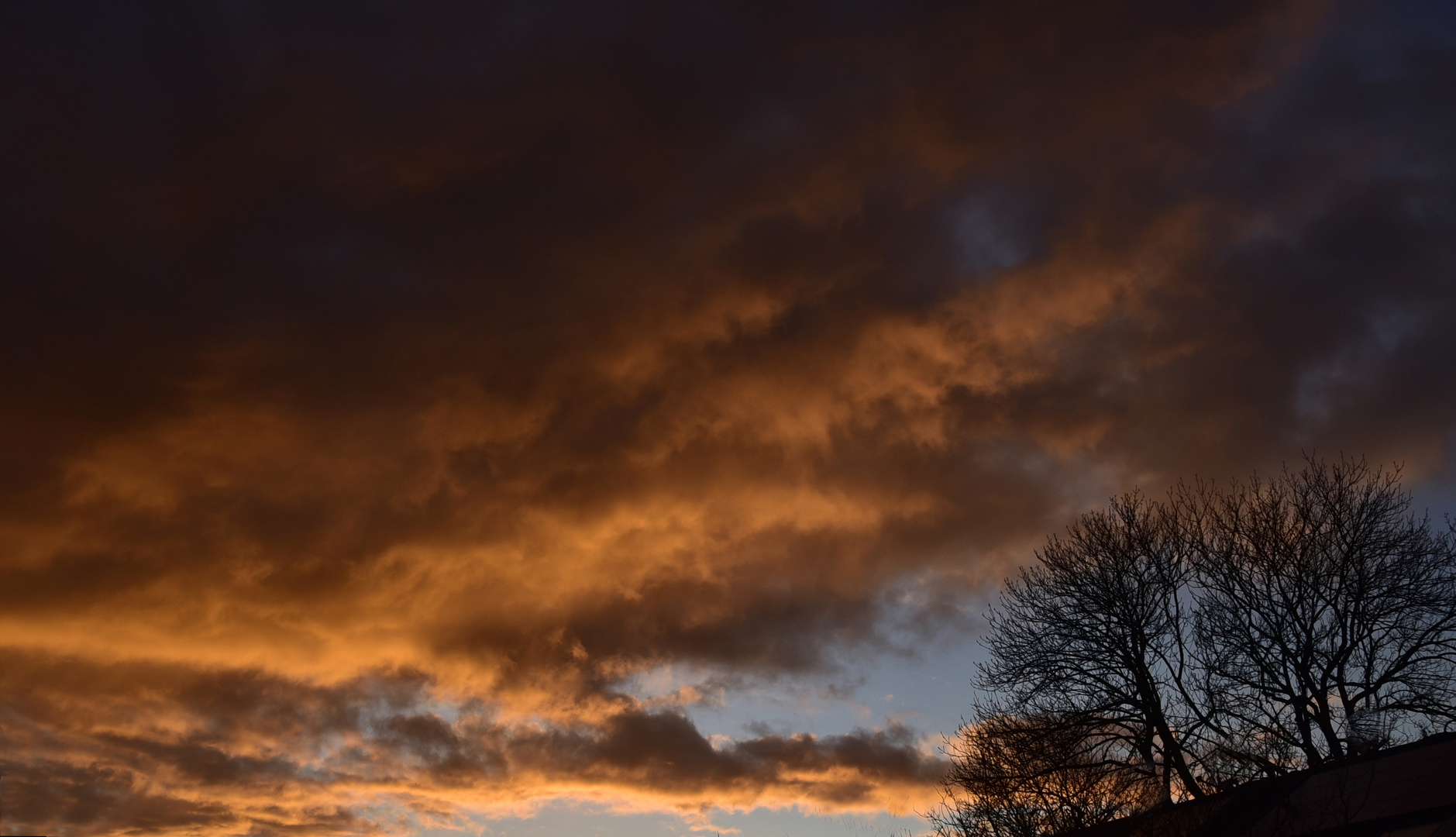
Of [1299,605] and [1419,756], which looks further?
[1299,605]

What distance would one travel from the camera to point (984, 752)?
30078mm

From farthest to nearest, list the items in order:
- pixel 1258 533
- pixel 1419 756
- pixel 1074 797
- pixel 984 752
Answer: pixel 1258 533 → pixel 984 752 → pixel 1074 797 → pixel 1419 756

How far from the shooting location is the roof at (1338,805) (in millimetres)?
18391

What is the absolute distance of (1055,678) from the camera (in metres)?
31.4

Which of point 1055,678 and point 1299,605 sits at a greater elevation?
point 1299,605

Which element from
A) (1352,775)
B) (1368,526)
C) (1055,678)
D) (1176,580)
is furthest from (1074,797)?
(1368,526)

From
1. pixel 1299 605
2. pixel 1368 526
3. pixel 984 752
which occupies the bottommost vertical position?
pixel 984 752

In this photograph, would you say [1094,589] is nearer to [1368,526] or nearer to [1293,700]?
[1293,700]

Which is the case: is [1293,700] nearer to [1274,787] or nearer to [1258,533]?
[1258,533]

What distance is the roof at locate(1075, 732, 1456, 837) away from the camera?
18.4 metres

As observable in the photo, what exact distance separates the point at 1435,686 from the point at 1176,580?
814cm

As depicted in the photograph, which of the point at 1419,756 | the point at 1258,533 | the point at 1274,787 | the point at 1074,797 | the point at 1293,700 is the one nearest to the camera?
the point at 1419,756

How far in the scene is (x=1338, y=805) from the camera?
20.8 metres

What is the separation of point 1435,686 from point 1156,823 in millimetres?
12793
